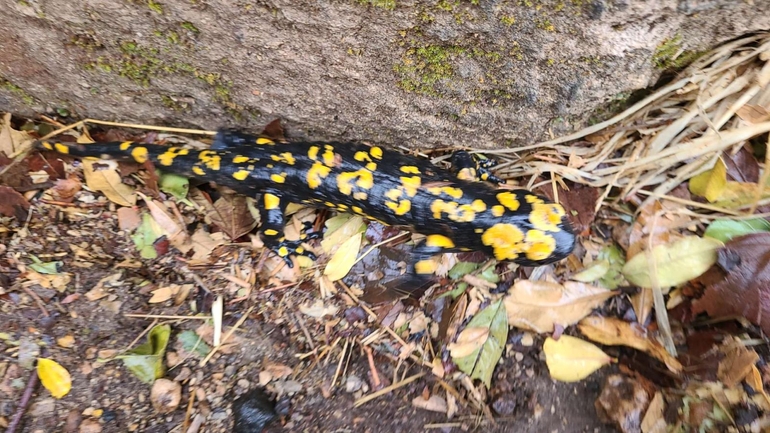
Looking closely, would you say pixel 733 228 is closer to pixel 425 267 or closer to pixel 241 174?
pixel 425 267

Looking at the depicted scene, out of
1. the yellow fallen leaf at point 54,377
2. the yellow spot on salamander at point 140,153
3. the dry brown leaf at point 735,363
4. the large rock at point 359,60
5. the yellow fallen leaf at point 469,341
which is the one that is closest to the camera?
the large rock at point 359,60

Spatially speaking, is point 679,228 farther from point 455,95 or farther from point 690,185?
point 455,95

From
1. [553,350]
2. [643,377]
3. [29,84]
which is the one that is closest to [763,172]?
[643,377]

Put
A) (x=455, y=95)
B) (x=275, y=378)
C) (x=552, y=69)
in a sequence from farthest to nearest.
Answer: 1. (x=275, y=378)
2. (x=455, y=95)
3. (x=552, y=69)

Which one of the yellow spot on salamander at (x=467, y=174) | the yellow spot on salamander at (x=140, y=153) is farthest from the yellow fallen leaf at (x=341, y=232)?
the yellow spot on salamander at (x=140, y=153)

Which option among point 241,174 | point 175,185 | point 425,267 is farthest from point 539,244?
point 175,185

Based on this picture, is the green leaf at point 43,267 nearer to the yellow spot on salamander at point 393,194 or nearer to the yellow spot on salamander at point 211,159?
the yellow spot on salamander at point 211,159
